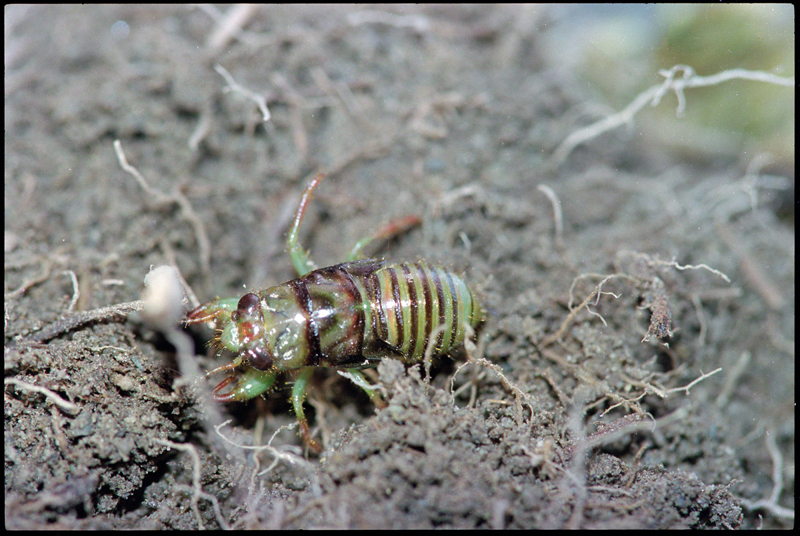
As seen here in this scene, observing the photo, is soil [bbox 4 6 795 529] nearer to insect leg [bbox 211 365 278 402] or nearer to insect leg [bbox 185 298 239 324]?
insect leg [bbox 211 365 278 402]

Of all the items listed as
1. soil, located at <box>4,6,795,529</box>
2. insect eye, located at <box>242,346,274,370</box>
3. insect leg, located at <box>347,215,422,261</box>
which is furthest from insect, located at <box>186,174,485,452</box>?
insect leg, located at <box>347,215,422,261</box>

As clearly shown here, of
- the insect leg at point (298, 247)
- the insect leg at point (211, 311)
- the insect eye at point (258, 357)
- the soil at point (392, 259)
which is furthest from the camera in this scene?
the insect leg at point (298, 247)

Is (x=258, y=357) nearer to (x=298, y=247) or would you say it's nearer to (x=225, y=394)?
(x=225, y=394)

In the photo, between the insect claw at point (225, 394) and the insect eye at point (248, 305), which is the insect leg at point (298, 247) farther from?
the insect claw at point (225, 394)

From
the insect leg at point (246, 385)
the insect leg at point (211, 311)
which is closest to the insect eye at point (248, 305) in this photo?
the insect leg at point (211, 311)

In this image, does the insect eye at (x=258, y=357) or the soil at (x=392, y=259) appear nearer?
the soil at (x=392, y=259)

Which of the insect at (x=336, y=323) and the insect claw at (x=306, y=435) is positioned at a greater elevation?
the insect at (x=336, y=323)

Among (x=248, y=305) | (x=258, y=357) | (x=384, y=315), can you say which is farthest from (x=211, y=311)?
(x=384, y=315)
